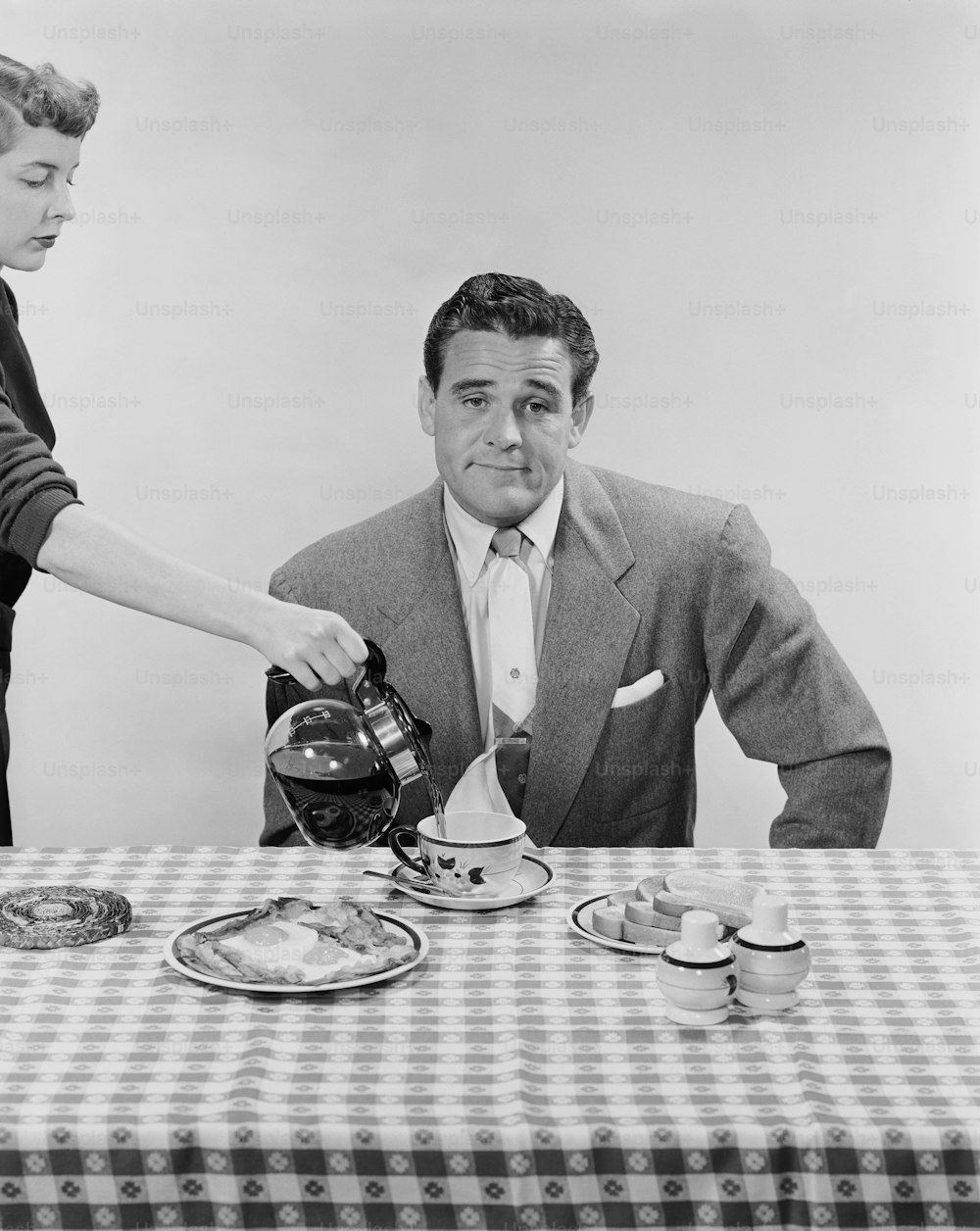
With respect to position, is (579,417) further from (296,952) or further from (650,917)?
(296,952)

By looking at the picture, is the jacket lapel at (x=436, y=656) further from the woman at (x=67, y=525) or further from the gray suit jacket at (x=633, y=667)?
the woman at (x=67, y=525)

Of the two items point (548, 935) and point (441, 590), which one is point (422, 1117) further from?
point (441, 590)

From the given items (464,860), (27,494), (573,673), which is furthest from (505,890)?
(27,494)

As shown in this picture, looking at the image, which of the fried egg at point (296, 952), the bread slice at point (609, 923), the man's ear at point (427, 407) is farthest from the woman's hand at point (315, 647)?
the man's ear at point (427, 407)

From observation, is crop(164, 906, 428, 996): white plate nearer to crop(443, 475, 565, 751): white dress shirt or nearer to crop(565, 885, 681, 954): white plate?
crop(565, 885, 681, 954): white plate

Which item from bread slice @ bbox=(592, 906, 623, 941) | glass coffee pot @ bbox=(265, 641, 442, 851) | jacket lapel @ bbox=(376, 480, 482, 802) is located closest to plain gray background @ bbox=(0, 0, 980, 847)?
jacket lapel @ bbox=(376, 480, 482, 802)

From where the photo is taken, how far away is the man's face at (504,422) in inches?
96.2

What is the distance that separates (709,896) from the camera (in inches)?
63.1

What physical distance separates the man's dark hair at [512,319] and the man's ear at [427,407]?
18 mm

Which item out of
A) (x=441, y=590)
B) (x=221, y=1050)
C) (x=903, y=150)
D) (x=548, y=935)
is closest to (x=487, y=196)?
(x=903, y=150)

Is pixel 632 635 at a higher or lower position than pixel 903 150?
lower

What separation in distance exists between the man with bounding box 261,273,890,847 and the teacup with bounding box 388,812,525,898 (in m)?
0.63

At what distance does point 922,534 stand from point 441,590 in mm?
1410

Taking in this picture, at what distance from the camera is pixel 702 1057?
1305 mm
